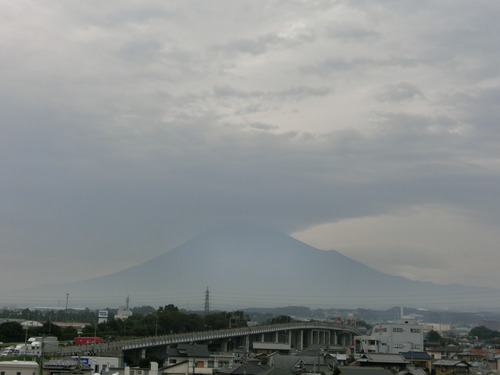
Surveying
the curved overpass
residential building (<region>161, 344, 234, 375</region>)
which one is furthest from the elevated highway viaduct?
residential building (<region>161, 344, 234, 375</region>)

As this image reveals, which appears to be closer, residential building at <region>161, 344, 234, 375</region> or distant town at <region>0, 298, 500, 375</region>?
distant town at <region>0, 298, 500, 375</region>

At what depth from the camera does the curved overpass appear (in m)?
57.4

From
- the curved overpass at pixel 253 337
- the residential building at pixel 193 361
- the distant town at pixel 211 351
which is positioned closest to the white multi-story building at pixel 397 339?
the distant town at pixel 211 351

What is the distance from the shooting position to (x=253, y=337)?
104 metres

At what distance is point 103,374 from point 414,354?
138 feet

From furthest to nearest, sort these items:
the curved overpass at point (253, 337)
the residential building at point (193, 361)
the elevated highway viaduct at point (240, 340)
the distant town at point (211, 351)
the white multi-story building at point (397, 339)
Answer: the white multi-story building at point (397, 339) → the curved overpass at point (253, 337) → the elevated highway viaduct at point (240, 340) → the residential building at point (193, 361) → the distant town at point (211, 351)

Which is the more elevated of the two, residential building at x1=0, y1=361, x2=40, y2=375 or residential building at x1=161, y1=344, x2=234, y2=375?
residential building at x1=0, y1=361, x2=40, y2=375

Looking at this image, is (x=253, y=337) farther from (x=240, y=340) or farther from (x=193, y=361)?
(x=193, y=361)

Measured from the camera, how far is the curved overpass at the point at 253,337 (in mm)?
57391

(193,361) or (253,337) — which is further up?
→ (193,361)

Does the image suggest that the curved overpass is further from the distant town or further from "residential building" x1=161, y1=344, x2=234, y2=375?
"residential building" x1=161, y1=344, x2=234, y2=375

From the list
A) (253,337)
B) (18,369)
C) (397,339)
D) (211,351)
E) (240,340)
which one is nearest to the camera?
(18,369)

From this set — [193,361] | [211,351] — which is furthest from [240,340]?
[193,361]

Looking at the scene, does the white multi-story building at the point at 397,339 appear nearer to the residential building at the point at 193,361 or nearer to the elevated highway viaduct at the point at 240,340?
the elevated highway viaduct at the point at 240,340
